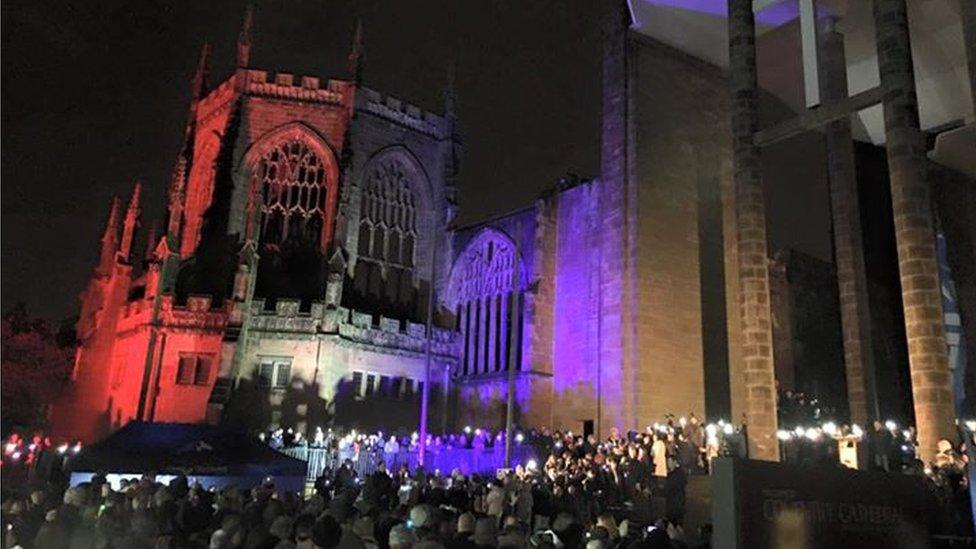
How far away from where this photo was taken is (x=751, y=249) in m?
21.2

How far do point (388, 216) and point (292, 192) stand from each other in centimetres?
462

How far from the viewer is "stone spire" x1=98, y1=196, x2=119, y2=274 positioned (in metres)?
36.4

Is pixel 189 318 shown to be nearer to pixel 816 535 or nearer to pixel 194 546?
pixel 194 546

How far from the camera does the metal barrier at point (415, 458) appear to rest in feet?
83.9

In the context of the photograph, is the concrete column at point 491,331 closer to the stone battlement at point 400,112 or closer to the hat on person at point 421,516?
the stone battlement at point 400,112

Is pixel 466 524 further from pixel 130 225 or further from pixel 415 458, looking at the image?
pixel 130 225

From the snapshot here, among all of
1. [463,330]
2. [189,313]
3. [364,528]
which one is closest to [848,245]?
[463,330]

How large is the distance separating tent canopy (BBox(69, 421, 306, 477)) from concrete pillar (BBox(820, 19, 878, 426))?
55.0 feet

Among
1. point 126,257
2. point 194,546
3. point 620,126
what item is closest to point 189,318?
point 126,257

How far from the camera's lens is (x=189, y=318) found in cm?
2986

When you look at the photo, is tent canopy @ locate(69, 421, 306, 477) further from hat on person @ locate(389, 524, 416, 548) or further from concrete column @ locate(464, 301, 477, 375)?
concrete column @ locate(464, 301, 477, 375)

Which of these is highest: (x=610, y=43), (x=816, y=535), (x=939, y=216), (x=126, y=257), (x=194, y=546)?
(x=610, y=43)

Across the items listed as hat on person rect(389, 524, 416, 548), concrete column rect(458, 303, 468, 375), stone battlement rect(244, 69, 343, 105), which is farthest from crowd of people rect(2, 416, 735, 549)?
stone battlement rect(244, 69, 343, 105)

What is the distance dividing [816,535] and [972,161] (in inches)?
1183
